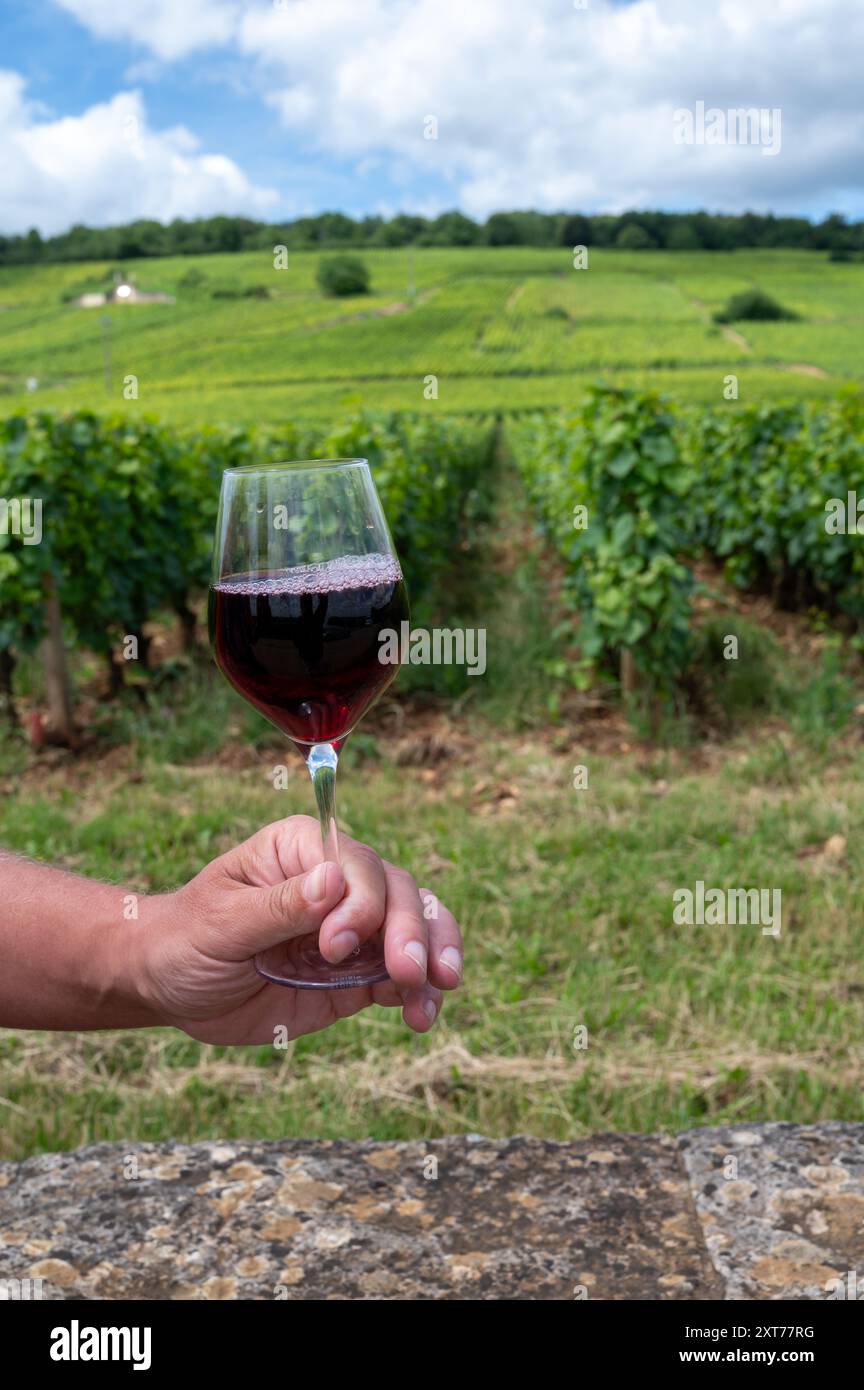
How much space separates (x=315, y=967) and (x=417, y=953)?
0.73 ft

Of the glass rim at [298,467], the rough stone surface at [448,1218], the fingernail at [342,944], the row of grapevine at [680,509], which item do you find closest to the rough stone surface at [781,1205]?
the rough stone surface at [448,1218]

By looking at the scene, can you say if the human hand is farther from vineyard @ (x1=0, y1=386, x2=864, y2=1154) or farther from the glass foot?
vineyard @ (x1=0, y1=386, x2=864, y2=1154)

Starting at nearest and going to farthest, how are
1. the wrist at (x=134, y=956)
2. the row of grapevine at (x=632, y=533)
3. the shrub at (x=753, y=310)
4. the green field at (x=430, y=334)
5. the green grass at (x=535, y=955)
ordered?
the wrist at (x=134, y=956) < the green grass at (x=535, y=955) < the row of grapevine at (x=632, y=533) < the green field at (x=430, y=334) < the shrub at (x=753, y=310)

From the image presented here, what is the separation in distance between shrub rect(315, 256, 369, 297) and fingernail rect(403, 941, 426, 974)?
69.3 m

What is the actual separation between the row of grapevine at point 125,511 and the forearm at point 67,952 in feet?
16.6

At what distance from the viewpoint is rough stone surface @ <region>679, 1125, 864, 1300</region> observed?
49.7 inches

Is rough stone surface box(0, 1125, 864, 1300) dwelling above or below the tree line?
below

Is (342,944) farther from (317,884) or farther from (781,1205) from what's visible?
(781,1205)

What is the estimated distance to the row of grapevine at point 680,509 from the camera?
6.40 meters

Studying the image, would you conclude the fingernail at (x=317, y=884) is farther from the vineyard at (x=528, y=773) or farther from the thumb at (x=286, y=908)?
the vineyard at (x=528, y=773)

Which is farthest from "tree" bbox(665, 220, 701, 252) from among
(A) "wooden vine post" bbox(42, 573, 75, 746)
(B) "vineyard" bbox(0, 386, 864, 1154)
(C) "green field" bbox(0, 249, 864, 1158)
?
(A) "wooden vine post" bbox(42, 573, 75, 746)

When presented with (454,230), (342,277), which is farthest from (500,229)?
(342,277)

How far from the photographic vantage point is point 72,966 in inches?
56.4

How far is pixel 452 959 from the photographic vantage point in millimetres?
1242
